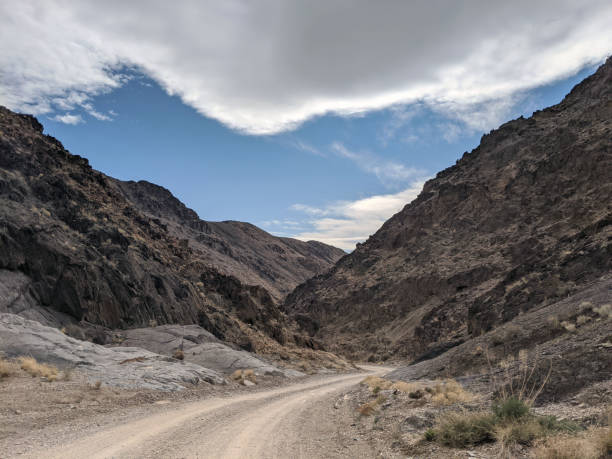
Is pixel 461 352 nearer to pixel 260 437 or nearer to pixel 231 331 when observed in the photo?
pixel 260 437

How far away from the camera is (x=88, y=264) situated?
25922 millimetres

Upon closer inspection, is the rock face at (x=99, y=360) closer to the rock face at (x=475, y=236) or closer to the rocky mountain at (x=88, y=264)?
the rocky mountain at (x=88, y=264)

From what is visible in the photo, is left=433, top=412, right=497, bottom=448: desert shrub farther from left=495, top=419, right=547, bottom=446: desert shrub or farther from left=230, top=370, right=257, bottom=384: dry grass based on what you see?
left=230, top=370, right=257, bottom=384: dry grass

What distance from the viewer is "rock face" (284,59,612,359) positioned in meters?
46.2

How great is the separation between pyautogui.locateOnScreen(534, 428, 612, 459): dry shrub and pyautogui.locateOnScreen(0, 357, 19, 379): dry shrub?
14342 millimetres

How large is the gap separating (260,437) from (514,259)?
49.0 m

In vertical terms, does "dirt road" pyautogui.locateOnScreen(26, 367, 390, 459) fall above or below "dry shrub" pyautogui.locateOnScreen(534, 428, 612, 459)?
below

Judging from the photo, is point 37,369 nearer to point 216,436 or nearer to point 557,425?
point 216,436

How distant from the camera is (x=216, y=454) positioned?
22.9 feet

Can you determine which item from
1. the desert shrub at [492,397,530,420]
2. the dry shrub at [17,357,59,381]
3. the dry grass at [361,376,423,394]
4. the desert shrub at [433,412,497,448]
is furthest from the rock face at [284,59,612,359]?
the dry shrub at [17,357,59,381]

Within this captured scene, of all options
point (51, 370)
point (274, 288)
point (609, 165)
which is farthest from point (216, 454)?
point (274, 288)

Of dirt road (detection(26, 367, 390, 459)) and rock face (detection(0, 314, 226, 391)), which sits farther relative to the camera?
rock face (detection(0, 314, 226, 391))

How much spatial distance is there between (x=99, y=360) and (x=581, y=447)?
1694 cm

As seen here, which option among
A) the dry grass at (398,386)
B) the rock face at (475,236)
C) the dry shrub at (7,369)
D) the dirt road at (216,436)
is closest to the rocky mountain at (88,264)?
the dry shrub at (7,369)
